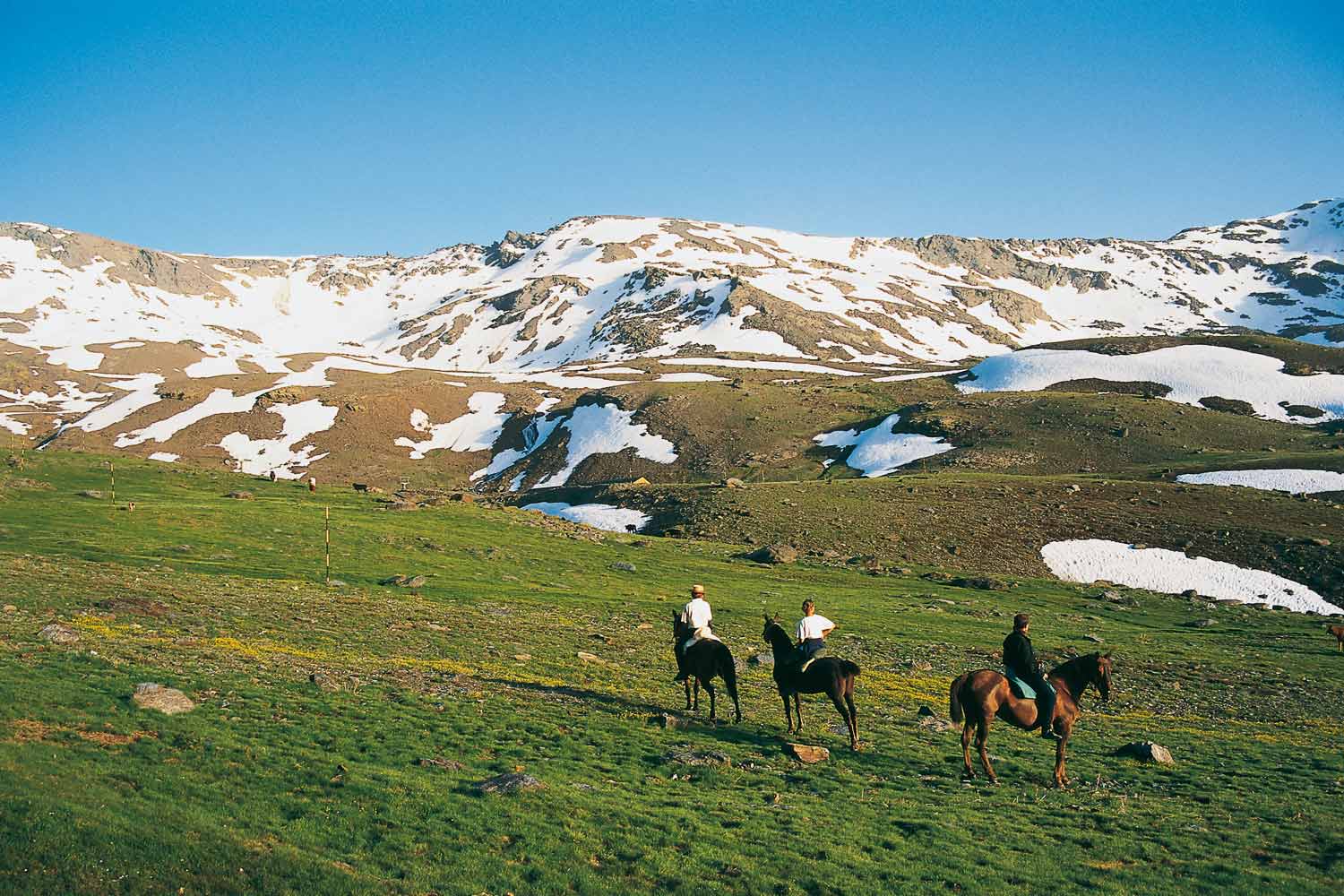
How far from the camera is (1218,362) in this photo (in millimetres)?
127812

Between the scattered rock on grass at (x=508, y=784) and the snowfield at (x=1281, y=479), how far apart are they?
8205cm

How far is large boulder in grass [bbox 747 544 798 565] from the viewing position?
65.8m

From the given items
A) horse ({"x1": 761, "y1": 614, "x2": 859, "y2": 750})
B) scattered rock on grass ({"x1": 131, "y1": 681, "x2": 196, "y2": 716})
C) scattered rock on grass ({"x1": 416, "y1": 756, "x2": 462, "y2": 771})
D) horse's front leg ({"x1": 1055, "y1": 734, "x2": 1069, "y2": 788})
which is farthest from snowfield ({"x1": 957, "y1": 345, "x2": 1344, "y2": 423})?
scattered rock on grass ({"x1": 131, "y1": 681, "x2": 196, "y2": 716})

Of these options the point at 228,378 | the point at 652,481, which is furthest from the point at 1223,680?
the point at 228,378

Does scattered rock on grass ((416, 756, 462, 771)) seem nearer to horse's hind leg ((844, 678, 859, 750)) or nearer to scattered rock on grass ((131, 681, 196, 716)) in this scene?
scattered rock on grass ((131, 681, 196, 716))

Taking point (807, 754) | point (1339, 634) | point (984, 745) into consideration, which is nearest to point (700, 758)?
point (807, 754)

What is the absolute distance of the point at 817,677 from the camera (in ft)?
74.0

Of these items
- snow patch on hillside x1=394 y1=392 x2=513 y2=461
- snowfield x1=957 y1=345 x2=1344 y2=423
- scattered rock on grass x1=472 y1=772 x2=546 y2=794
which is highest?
snowfield x1=957 y1=345 x2=1344 y2=423

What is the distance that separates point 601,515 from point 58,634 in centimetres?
6490

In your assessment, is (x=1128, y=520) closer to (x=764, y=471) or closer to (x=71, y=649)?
(x=764, y=471)

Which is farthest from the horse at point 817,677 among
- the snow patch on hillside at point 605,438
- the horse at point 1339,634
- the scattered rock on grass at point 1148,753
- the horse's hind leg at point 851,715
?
the snow patch on hillside at point 605,438

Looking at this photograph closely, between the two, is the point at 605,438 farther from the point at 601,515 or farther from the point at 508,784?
the point at 508,784

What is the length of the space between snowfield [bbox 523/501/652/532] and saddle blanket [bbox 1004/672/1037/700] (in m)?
62.5

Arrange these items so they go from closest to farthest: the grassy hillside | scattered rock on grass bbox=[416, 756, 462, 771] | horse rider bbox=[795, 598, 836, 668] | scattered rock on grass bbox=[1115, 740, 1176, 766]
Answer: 1. the grassy hillside
2. scattered rock on grass bbox=[416, 756, 462, 771]
3. horse rider bbox=[795, 598, 836, 668]
4. scattered rock on grass bbox=[1115, 740, 1176, 766]
